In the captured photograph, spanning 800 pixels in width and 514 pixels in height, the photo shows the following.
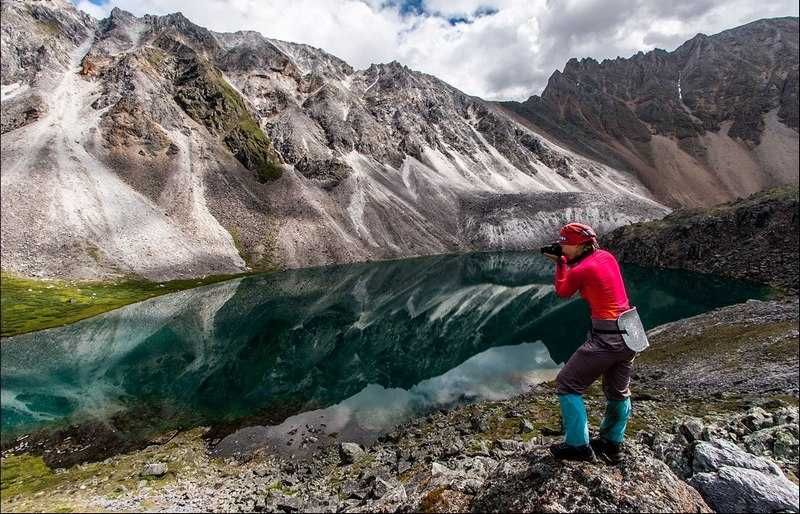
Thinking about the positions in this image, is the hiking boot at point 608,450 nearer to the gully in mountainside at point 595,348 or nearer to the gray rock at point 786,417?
the gully in mountainside at point 595,348

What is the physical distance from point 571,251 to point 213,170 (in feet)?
406

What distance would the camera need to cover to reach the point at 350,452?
2197 cm

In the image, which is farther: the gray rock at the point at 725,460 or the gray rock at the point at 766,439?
the gray rock at the point at 766,439

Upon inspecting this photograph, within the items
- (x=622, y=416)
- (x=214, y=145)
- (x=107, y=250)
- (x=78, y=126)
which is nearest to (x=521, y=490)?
(x=622, y=416)

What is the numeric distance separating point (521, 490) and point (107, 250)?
83737mm

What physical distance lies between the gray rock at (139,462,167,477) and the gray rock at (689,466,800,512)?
66.9ft

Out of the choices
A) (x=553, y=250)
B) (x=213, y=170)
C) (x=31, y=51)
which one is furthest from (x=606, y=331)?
(x=31, y=51)

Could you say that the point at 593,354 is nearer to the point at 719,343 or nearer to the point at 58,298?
the point at 719,343

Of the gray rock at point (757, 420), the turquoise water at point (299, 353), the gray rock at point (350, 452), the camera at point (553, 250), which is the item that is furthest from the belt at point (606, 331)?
the turquoise water at point (299, 353)

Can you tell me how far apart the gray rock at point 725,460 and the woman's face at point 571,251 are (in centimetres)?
531

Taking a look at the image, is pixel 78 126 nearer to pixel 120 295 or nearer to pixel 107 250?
pixel 107 250

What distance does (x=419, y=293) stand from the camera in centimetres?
7506

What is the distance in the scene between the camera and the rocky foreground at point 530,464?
301 inches

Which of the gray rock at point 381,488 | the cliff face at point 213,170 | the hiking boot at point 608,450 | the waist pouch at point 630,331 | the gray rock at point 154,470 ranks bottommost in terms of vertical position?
the gray rock at point 381,488
